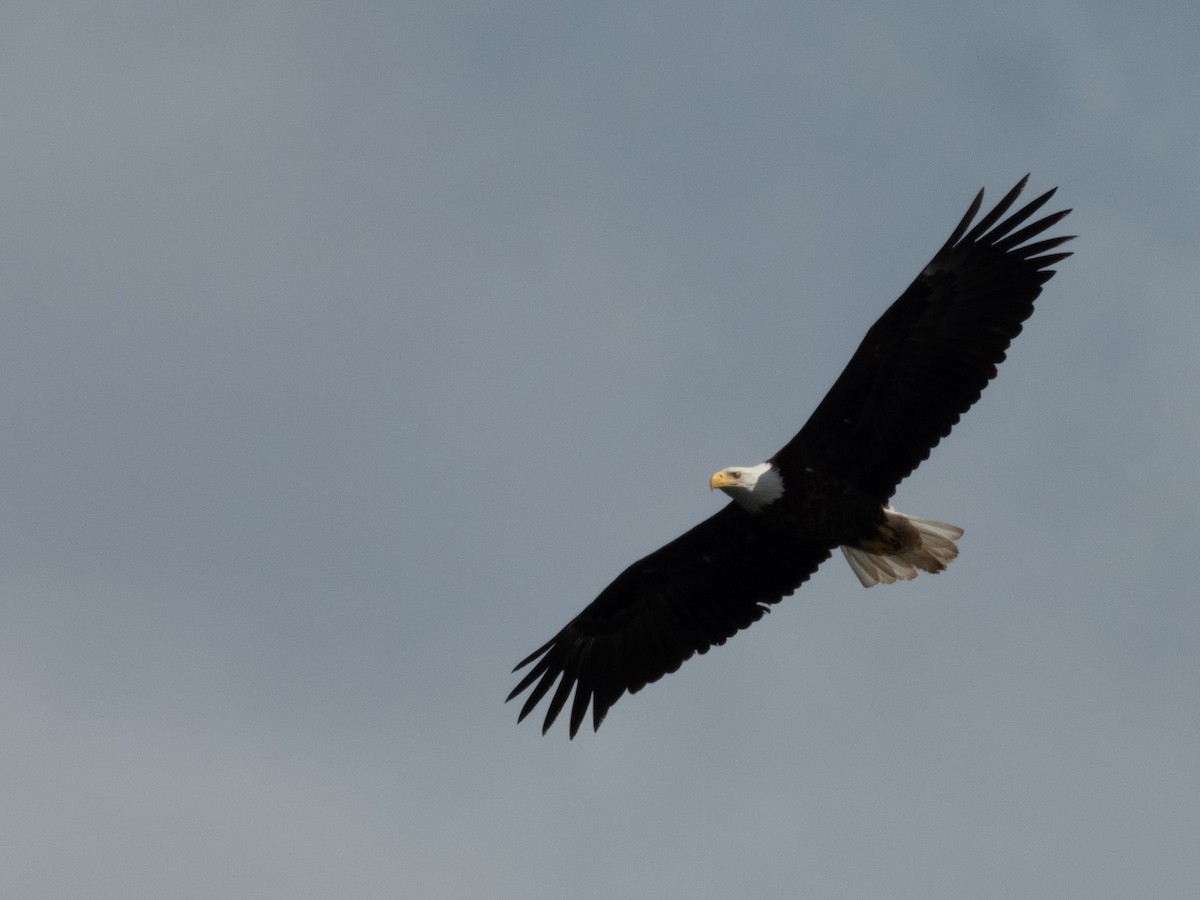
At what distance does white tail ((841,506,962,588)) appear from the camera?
47.6 feet

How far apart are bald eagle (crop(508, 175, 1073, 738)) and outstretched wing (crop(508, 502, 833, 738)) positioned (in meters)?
0.01

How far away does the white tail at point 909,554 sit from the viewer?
14523 millimetres

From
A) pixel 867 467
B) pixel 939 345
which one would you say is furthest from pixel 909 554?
pixel 939 345

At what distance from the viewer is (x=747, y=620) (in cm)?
1517

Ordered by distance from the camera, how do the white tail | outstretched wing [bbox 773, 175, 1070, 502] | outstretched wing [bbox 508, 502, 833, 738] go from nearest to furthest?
1. outstretched wing [bbox 773, 175, 1070, 502]
2. the white tail
3. outstretched wing [bbox 508, 502, 833, 738]

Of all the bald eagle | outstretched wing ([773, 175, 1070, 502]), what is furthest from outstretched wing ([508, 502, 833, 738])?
outstretched wing ([773, 175, 1070, 502])

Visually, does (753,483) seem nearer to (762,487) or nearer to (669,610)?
(762,487)

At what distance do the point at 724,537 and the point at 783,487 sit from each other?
3.51 feet

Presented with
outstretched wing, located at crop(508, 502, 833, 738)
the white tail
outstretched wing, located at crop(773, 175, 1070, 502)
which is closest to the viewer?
outstretched wing, located at crop(773, 175, 1070, 502)

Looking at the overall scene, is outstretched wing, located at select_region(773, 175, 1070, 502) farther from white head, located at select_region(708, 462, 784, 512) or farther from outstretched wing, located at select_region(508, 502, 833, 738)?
outstretched wing, located at select_region(508, 502, 833, 738)

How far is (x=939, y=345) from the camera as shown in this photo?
45.5 ft

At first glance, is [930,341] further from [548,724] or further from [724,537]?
[548,724]

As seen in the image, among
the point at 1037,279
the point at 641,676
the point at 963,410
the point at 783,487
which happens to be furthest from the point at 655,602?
the point at 1037,279

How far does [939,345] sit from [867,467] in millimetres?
1090
